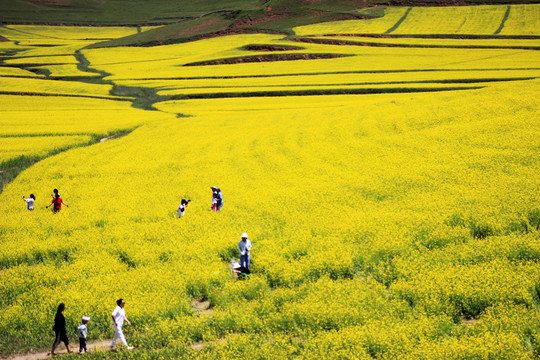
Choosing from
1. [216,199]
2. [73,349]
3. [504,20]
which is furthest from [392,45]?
[73,349]

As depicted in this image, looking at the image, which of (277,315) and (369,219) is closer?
(277,315)

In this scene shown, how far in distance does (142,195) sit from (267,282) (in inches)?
411

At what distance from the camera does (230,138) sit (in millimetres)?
33406

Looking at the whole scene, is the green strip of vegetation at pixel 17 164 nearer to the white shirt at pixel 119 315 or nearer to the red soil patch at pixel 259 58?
the white shirt at pixel 119 315

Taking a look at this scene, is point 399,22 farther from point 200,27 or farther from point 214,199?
point 214,199

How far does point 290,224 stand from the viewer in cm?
1705

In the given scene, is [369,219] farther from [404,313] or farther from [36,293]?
[36,293]

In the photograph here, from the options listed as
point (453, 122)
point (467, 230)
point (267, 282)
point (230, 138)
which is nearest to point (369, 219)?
point (467, 230)

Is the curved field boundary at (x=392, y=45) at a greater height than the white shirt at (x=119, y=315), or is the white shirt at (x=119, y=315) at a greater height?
the curved field boundary at (x=392, y=45)

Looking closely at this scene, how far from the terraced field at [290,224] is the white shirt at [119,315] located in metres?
0.57

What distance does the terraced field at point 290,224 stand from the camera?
10.9 m

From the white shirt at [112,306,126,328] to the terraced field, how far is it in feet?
1.88

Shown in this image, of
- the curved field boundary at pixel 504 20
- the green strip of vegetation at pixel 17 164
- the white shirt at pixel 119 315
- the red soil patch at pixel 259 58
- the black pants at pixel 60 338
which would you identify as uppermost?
the curved field boundary at pixel 504 20

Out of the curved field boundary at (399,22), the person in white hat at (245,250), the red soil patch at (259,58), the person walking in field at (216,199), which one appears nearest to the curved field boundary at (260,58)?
the red soil patch at (259,58)
